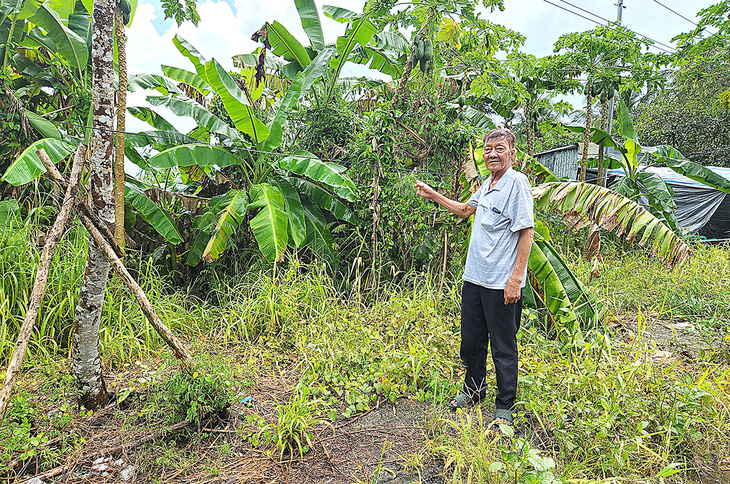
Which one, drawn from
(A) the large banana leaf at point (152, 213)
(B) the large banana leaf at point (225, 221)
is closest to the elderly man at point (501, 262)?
(B) the large banana leaf at point (225, 221)

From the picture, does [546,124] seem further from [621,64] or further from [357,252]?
[357,252]

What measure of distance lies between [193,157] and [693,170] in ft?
25.4

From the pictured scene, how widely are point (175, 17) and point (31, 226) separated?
2.44 m

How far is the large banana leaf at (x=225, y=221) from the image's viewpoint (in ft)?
14.3

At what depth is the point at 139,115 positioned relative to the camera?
5754 mm

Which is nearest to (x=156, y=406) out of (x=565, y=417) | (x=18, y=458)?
→ (x=18, y=458)

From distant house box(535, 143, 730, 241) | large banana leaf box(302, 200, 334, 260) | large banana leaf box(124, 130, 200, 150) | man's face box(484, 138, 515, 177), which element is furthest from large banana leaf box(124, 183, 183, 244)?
distant house box(535, 143, 730, 241)

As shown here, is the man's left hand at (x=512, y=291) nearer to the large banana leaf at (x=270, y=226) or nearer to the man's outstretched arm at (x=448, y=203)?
the man's outstretched arm at (x=448, y=203)

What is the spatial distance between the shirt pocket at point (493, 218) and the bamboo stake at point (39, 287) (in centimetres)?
243

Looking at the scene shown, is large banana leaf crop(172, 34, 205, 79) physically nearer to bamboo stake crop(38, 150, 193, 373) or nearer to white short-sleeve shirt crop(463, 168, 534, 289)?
bamboo stake crop(38, 150, 193, 373)

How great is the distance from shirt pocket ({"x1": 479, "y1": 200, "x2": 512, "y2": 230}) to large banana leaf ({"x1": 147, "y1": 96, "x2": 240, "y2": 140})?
12.6 ft

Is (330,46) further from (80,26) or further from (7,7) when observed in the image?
(7,7)

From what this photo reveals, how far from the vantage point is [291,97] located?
499cm

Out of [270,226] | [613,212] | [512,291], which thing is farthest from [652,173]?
[270,226]
